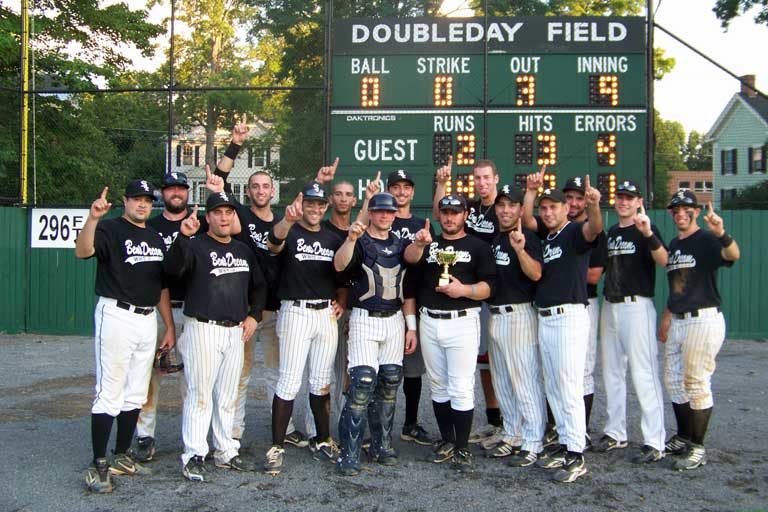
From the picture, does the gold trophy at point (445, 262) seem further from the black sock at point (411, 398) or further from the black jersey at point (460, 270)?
the black sock at point (411, 398)

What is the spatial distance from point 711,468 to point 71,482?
4446mm

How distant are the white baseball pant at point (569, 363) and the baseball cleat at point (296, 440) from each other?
6.60ft

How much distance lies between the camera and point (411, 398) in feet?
20.8

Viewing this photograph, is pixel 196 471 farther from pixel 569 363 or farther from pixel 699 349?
pixel 699 349

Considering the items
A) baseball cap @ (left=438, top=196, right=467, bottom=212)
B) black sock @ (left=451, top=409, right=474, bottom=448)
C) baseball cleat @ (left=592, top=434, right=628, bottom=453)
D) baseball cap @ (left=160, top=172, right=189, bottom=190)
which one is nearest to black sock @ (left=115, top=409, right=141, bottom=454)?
baseball cap @ (left=160, top=172, right=189, bottom=190)

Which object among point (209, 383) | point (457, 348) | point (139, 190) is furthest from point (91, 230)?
point (457, 348)

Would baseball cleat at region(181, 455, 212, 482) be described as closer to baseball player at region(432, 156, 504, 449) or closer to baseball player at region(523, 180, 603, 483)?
baseball player at region(432, 156, 504, 449)

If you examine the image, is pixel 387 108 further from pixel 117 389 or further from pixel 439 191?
pixel 117 389

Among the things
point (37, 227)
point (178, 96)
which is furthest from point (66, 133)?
point (178, 96)

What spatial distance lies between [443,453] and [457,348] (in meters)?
0.82

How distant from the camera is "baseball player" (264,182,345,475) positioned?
552 centimetres

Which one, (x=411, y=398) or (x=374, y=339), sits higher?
(x=374, y=339)

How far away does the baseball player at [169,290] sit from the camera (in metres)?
5.56

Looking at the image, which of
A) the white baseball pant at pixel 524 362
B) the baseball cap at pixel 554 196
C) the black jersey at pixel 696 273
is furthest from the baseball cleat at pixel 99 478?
the black jersey at pixel 696 273
